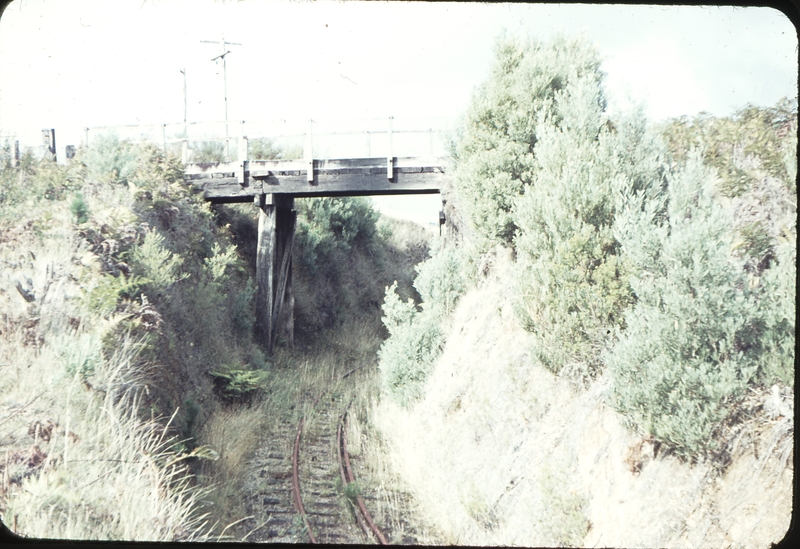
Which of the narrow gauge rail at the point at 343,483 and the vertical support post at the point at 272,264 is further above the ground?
the vertical support post at the point at 272,264

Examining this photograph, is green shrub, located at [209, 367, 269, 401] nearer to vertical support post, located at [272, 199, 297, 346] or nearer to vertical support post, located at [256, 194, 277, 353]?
vertical support post, located at [256, 194, 277, 353]

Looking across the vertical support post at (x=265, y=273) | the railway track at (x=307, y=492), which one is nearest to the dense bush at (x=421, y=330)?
the railway track at (x=307, y=492)

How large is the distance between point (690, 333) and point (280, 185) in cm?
1147

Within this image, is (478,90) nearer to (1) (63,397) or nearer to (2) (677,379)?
(2) (677,379)

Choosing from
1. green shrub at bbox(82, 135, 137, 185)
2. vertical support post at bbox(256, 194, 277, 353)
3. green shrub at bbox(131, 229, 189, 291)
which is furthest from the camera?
vertical support post at bbox(256, 194, 277, 353)

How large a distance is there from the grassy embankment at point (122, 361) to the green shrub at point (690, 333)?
4260 millimetres

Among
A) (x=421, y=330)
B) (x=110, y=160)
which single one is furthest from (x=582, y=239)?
(x=110, y=160)

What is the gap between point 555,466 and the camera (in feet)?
19.2

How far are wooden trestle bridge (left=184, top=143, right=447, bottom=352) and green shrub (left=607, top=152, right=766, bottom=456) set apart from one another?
8660mm

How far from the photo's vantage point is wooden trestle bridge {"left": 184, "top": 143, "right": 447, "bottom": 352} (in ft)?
45.4

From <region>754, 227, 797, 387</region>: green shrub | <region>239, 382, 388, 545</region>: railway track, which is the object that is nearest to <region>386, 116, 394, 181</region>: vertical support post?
<region>239, 382, 388, 545</region>: railway track

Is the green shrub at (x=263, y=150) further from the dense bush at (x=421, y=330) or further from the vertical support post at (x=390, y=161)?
the dense bush at (x=421, y=330)

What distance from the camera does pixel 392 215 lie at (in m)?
36.4

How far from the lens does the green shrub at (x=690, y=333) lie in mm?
4738
